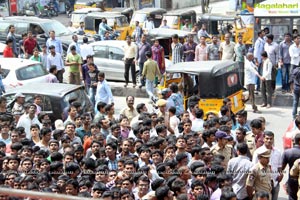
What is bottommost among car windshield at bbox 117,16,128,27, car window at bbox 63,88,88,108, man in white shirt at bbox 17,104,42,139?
man in white shirt at bbox 17,104,42,139

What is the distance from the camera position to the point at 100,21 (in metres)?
27.9

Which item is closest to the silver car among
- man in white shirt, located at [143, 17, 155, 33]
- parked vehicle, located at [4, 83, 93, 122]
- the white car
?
the white car

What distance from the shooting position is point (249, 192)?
8.85m

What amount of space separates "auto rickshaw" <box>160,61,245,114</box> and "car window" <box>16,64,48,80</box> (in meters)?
3.33

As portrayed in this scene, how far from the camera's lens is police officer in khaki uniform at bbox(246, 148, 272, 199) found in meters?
8.73

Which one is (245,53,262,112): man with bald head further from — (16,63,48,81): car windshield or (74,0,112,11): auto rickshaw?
(74,0,112,11): auto rickshaw

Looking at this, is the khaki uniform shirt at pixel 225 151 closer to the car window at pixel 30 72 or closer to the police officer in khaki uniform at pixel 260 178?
the police officer in khaki uniform at pixel 260 178

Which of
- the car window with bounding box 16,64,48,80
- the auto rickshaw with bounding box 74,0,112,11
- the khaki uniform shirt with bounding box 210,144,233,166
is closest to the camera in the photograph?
the khaki uniform shirt with bounding box 210,144,233,166

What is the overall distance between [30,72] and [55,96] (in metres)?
3.45

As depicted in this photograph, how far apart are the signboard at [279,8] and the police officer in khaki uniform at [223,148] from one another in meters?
9.55

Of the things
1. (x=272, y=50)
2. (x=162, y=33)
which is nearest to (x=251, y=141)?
(x=272, y=50)

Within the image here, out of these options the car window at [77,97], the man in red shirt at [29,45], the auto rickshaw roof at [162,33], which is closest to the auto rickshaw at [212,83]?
the car window at [77,97]

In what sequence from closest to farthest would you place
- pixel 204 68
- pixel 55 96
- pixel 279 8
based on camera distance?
pixel 55 96 → pixel 204 68 → pixel 279 8

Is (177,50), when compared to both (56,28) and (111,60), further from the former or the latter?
(56,28)
